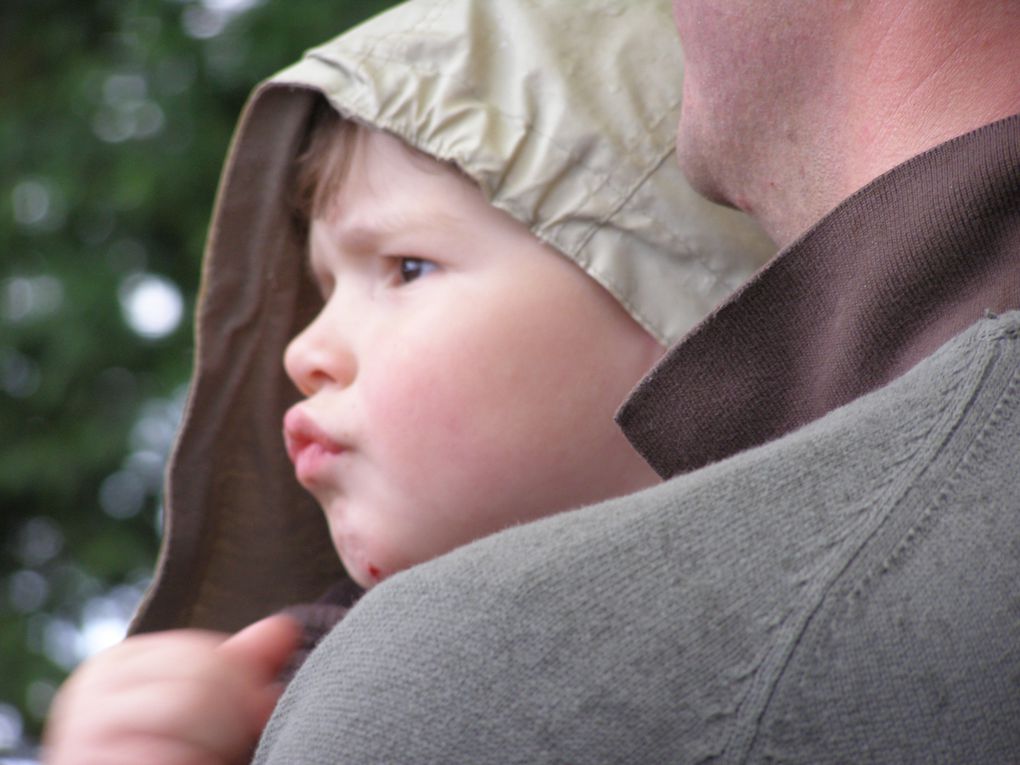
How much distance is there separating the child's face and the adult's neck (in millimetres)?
437

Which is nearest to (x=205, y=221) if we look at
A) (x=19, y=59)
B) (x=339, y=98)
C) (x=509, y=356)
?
(x=19, y=59)

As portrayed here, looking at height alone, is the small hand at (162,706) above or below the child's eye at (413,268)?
below

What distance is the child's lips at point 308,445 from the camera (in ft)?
5.49

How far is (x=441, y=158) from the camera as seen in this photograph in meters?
1.62

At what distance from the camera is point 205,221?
145 inches

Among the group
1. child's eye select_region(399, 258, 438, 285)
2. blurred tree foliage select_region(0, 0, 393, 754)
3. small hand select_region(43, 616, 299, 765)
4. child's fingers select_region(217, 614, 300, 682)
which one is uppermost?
child's eye select_region(399, 258, 438, 285)

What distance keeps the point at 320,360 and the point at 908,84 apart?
82cm

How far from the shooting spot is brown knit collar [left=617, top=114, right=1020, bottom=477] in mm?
998

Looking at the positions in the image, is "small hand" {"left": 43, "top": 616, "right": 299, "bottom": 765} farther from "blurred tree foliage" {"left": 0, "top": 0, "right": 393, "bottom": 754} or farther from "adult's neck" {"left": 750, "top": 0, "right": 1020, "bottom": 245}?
"blurred tree foliage" {"left": 0, "top": 0, "right": 393, "bottom": 754}

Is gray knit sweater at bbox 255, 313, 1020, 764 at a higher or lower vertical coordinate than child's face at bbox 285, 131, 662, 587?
higher

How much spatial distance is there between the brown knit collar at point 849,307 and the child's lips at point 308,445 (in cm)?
65

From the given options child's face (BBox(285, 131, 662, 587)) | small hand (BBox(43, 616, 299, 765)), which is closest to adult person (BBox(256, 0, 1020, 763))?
small hand (BBox(43, 616, 299, 765))

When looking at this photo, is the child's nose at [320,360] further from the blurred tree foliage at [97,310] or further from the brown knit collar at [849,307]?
the blurred tree foliage at [97,310]

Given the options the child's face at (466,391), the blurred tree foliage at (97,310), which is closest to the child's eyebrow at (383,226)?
the child's face at (466,391)
